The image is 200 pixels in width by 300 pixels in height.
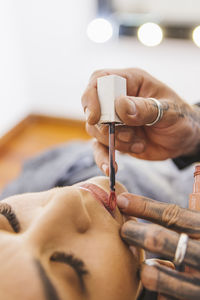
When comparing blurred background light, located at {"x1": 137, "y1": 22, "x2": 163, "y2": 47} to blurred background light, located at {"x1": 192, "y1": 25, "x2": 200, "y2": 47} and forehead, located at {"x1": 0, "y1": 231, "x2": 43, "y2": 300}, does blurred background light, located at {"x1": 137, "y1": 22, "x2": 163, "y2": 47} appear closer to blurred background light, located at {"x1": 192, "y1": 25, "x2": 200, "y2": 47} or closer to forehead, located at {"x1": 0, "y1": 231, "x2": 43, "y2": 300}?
blurred background light, located at {"x1": 192, "y1": 25, "x2": 200, "y2": 47}

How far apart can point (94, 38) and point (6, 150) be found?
3.10 feet

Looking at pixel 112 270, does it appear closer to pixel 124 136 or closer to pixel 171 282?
pixel 171 282

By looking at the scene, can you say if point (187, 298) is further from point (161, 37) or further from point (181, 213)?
point (161, 37)

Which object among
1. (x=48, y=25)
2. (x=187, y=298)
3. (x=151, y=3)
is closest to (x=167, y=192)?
(x=187, y=298)

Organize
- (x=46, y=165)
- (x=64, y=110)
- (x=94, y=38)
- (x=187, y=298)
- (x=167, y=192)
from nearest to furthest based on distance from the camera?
(x=187, y=298)
(x=167, y=192)
(x=46, y=165)
(x=94, y=38)
(x=64, y=110)

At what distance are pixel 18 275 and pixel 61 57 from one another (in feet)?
5.97

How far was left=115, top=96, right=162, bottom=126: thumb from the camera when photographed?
58cm

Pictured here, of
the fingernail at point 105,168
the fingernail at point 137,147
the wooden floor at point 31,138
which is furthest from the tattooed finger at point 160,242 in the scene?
the wooden floor at point 31,138

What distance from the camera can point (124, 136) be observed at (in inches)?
32.9

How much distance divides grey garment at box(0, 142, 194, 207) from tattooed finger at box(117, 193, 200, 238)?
0.35 metres

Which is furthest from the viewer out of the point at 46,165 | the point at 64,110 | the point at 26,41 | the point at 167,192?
the point at 64,110

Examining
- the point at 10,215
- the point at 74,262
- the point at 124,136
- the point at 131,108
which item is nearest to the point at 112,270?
the point at 74,262

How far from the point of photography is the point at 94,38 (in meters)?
1.94

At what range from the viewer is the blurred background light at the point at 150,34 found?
1799mm
